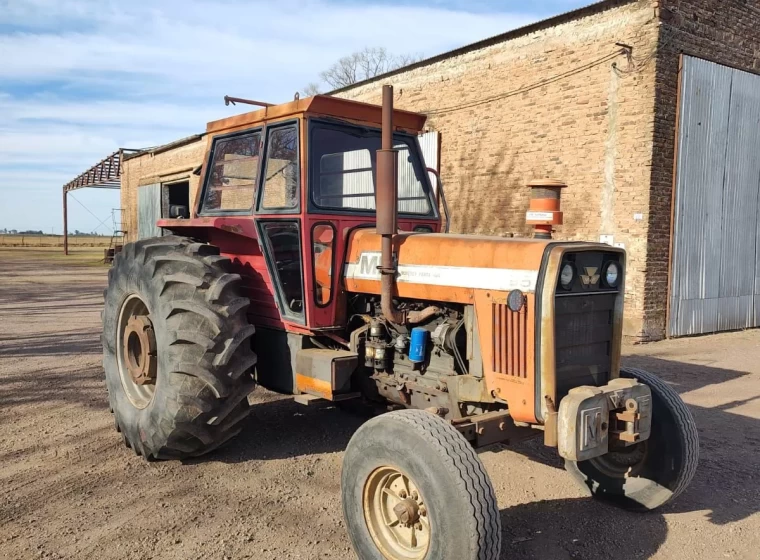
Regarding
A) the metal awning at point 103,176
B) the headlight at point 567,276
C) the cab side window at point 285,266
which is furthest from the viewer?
the metal awning at point 103,176

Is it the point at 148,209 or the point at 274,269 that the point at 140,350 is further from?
the point at 148,209

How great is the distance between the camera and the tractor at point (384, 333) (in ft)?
10.0

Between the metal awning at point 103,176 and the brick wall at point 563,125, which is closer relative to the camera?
the brick wall at point 563,125

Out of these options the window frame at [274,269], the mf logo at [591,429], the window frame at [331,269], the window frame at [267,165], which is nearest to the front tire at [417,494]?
the mf logo at [591,429]

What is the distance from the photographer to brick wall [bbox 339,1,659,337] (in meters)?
9.30

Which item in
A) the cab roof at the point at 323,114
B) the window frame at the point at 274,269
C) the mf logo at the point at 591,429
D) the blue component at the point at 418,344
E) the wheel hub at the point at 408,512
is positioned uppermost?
the cab roof at the point at 323,114

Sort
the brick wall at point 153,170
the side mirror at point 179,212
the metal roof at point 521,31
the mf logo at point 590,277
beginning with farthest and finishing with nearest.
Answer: the brick wall at point 153,170
the metal roof at point 521,31
the side mirror at point 179,212
the mf logo at point 590,277

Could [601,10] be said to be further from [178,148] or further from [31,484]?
[178,148]

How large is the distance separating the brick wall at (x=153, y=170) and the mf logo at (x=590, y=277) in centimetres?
1569

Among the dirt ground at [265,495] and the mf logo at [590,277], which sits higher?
the mf logo at [590,277]

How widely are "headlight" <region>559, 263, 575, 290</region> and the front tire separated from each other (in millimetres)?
922

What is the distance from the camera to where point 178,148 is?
71.9ft

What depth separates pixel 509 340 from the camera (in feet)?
10.9

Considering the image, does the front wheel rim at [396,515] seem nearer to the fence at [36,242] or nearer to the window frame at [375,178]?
the window frame at [375,178]
